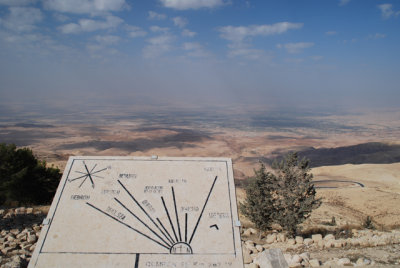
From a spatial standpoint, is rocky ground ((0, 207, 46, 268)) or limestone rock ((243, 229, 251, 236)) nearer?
rocky ground ((0, 207, 46, 268))

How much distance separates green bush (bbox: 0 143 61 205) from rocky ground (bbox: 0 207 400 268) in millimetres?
2504

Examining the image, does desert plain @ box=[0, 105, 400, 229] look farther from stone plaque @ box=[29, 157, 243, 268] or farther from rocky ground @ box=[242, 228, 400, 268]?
stone plaque @ box=[29, 157, 243, 268]

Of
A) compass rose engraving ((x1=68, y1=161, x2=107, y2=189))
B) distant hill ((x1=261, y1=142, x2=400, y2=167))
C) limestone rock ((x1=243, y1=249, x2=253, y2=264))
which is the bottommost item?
distant hill ((x1=261, y1=142, x2=400, y2=167))

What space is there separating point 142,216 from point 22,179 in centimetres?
1083

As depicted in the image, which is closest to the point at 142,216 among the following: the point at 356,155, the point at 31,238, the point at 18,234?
the point at 31,238

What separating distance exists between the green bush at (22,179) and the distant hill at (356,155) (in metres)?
38.4

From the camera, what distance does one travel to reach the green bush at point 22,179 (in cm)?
1256

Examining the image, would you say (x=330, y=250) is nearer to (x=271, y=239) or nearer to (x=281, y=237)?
(x=281, y=237)

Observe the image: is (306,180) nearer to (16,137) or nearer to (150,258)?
(150,258)

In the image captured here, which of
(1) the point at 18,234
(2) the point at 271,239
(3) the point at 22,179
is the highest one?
(3) the point at 22,179

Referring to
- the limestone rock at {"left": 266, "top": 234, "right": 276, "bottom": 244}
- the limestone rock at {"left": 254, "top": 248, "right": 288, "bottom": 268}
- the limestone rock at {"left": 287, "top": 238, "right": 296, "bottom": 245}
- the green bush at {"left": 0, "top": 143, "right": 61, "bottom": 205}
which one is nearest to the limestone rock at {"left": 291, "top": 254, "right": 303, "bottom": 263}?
the limestone rock at {"left": 254, "top": 248, "right": 288, "bottom": 268}

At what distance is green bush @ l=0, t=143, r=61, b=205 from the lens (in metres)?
12.6

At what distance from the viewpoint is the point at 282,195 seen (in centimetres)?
1095

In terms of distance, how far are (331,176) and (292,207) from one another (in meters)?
26.9
